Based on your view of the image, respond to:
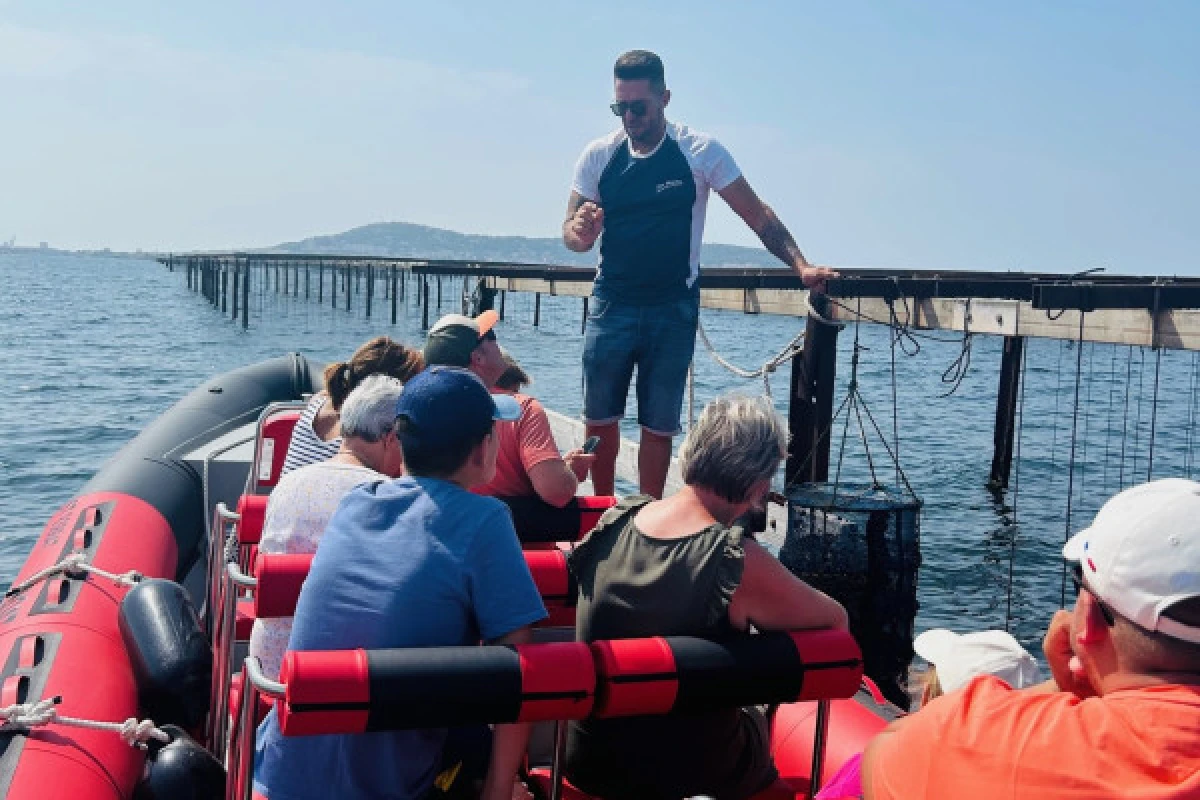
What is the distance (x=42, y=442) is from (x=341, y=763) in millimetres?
16058

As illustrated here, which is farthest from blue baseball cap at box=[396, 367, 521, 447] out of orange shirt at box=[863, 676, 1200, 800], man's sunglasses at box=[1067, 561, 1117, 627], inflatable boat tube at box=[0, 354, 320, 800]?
inflatable boat tube at box=[0, 354, 320, 800]

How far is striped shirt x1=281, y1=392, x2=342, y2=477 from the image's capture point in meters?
4.27

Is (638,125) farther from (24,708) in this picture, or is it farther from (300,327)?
(300,327)

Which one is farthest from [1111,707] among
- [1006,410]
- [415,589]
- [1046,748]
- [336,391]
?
[1006,410]

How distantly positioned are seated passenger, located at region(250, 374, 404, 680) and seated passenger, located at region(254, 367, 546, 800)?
1.45 ft

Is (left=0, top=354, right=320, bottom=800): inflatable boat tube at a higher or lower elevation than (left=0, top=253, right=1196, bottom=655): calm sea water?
higher

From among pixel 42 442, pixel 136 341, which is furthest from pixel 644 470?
pixel 136 341

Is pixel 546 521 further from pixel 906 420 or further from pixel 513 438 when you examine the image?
pixel 906 420

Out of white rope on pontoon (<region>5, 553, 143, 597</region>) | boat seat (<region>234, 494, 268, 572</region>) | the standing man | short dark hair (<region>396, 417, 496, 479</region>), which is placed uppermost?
the standing man

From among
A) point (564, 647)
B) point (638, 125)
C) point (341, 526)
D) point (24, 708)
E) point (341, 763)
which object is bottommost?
point (24, 708)

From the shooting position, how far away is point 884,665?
18.3 feet

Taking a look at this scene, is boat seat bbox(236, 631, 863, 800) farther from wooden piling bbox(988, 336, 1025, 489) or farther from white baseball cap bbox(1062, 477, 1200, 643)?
wooden piling bbox(988, 336, 1025, 489)

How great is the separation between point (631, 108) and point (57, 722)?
323 cm

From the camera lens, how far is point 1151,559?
169 cm
